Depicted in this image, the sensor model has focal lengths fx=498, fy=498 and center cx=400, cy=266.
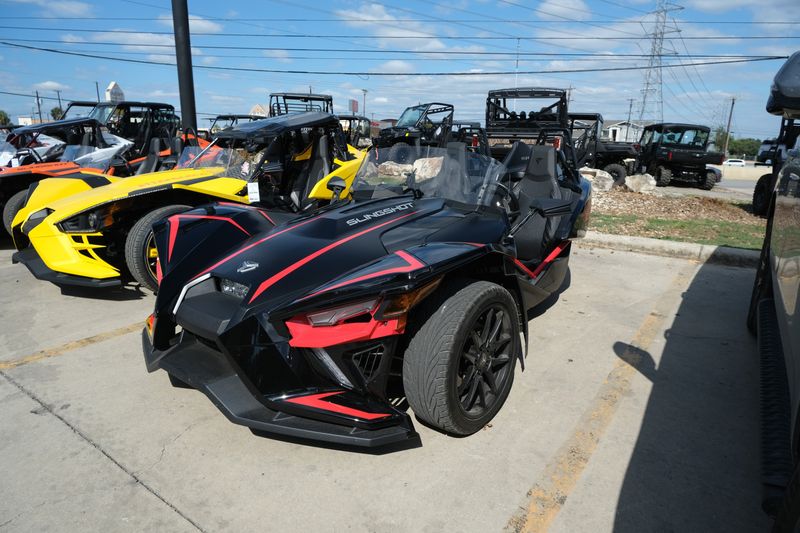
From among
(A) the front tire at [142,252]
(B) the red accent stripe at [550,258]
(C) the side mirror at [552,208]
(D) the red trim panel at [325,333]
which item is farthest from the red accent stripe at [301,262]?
(A) the front tire at [142,252]

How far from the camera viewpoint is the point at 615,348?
3.89 m

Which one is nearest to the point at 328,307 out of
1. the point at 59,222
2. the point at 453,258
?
the point at 453,258

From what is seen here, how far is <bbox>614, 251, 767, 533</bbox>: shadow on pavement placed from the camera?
219cm

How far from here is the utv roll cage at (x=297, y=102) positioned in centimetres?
1952

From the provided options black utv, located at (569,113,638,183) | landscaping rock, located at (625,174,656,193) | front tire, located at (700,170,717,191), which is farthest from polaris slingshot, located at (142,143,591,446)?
front tire, located at (700,170,717,191)

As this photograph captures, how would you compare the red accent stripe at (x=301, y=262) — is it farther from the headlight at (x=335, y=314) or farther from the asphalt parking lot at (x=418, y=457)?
the asphalt parking lot at (x=418, y=457)

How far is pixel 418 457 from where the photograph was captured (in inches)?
101

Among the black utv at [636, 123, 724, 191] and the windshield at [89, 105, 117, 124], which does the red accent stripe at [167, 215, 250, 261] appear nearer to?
the windshield at [89, 105, 117, 124]

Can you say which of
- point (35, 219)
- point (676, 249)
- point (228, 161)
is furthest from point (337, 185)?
point (676, 249)

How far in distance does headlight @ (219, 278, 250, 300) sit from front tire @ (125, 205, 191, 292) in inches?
92.7

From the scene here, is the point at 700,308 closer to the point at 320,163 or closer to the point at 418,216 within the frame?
the point at 418,216

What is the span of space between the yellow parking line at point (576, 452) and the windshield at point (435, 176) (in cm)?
150

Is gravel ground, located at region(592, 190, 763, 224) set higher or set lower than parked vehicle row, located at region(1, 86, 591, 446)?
lower

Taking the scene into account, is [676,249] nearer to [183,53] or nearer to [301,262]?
[301,262]
